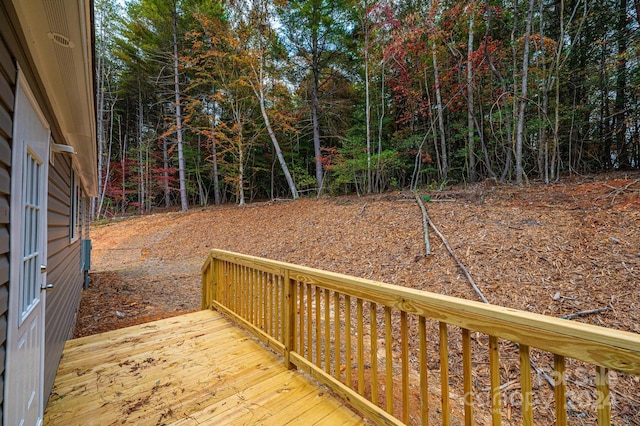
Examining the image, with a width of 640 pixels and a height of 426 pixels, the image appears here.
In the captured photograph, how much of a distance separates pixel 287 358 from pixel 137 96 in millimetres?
18923

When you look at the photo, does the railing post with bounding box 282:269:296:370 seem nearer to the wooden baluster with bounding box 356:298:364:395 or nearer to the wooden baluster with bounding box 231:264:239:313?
the wooden baluster with bounding box 356:298:364:395

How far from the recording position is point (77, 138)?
3119mm

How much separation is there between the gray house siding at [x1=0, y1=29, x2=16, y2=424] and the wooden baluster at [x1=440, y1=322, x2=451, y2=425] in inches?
74.2

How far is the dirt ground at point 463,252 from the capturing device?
3.16m

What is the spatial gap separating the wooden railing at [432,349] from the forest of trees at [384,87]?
223 inches

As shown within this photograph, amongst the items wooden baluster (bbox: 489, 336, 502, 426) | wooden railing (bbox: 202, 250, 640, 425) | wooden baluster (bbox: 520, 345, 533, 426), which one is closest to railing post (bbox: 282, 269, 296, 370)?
wooden railing (bbox: 202, 250, 640, 425)

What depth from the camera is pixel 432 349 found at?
2.89 metres

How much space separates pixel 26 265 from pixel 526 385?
257cm

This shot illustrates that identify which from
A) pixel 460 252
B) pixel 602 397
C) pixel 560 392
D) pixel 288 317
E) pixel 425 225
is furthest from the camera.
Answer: pixel 425 225

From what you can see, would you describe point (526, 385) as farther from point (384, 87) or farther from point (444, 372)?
point (384, 87)

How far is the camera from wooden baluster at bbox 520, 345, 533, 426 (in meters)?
1.01

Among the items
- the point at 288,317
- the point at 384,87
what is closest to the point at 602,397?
the point at 288,317

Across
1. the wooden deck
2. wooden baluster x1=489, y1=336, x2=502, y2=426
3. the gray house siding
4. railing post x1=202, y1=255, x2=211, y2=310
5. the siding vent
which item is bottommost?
the wooden deck

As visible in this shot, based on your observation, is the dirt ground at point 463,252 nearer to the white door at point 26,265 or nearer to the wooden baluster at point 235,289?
the wooden baluster at point 235,289
